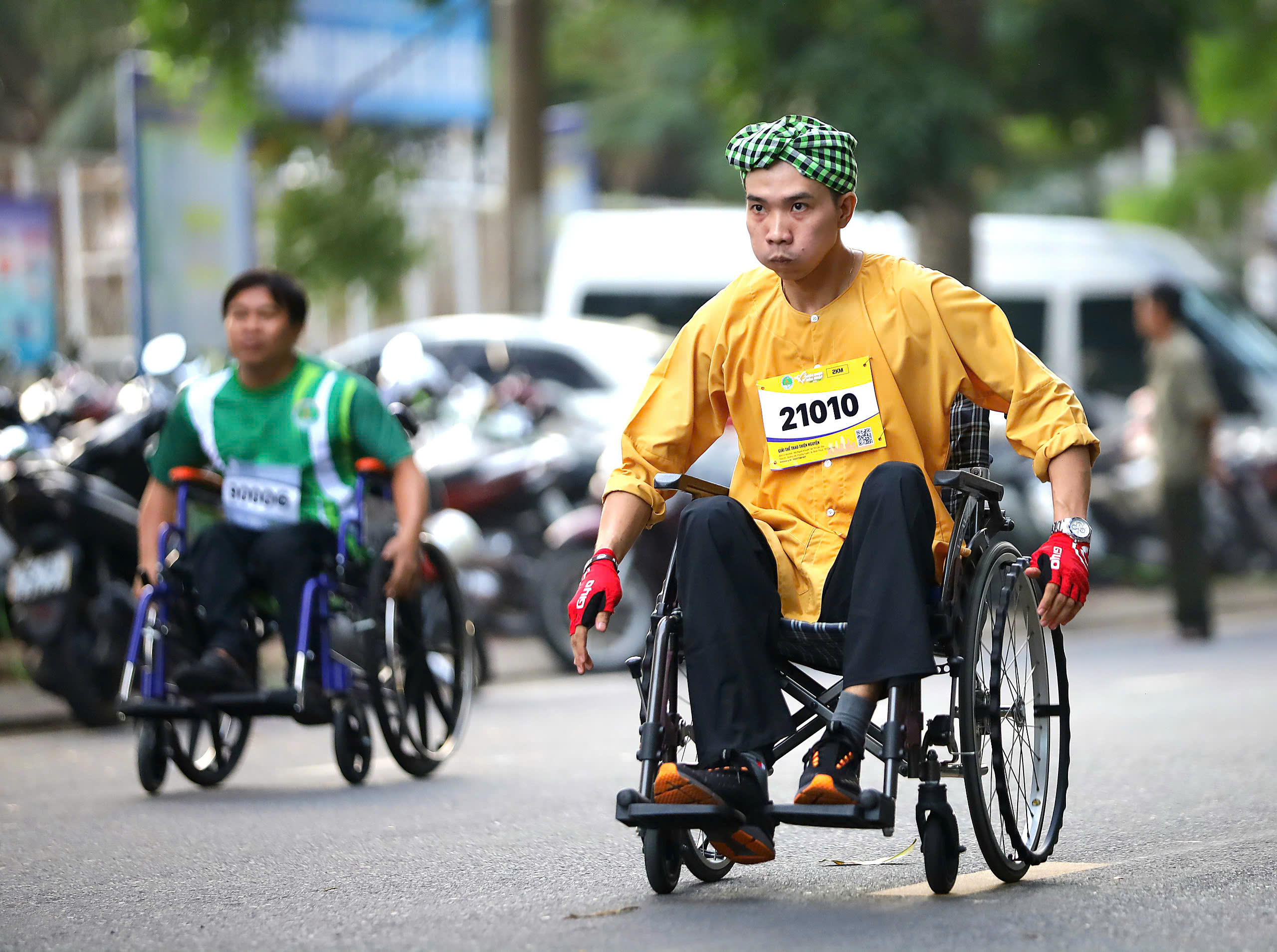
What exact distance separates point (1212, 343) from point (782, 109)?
14.9ft

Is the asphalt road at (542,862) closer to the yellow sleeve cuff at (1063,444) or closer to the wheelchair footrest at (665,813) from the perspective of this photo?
the wheelchair footrest at (665,813)

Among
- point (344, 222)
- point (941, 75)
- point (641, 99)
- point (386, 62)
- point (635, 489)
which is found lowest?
point (635, 489)

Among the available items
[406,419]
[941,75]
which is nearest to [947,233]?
[941,75]

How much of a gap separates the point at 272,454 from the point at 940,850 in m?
3.22

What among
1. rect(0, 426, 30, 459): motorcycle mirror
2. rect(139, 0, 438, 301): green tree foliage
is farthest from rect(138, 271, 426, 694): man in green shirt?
rect(139, 0, 438, 301): green tree foliage

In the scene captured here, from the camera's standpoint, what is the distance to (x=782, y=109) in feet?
53.5

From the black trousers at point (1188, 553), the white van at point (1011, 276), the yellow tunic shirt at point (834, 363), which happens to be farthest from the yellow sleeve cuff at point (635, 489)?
the white van at point (1011, 276)

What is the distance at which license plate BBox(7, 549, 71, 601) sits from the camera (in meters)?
8.95

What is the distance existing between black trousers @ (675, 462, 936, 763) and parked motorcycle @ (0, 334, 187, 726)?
4.80 meters

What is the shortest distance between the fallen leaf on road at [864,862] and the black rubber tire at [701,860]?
32cm

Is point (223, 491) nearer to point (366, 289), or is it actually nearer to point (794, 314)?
point (794, 314)

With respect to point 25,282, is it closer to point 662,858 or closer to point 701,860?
point 701,860

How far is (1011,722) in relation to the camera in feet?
16.8

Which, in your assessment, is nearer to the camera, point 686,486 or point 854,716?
point 854,716
